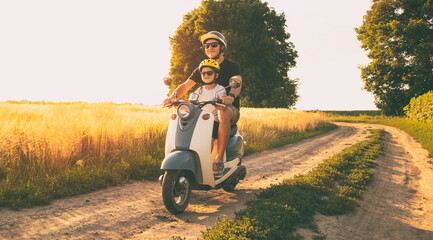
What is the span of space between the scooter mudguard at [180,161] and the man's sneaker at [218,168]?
0.50 metres

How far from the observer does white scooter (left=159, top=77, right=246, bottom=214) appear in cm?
384

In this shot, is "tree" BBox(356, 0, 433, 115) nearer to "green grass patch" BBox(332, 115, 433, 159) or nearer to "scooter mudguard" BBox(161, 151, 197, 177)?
"green grass patch" BBox(332, 115, 433, 159)

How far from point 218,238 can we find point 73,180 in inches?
123

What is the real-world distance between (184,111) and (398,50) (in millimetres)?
31737

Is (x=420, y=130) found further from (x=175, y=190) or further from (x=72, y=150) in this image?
(x=72, y=150)

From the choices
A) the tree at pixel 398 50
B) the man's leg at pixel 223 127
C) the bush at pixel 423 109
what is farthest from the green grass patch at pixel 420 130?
the man's leg at pixel 223 127

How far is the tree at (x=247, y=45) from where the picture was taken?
30734 mm

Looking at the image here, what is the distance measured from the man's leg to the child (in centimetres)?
14

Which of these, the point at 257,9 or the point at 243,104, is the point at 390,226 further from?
the point at 257,9

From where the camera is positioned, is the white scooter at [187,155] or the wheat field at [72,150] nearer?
the white scooter at [187,155]

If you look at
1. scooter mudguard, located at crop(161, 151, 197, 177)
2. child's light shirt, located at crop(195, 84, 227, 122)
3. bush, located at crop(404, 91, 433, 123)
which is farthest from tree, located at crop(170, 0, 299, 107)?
scooter mudguard, located at crop(161, 151, 197, 177)

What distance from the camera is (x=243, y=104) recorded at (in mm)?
31156

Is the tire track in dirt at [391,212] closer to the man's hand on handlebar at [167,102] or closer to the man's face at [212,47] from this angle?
the man's hand on handlebar at [167,102]

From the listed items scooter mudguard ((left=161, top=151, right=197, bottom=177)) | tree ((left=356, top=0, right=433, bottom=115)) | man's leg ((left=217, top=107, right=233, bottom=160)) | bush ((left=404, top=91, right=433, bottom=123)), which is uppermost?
tree ((left=356, top=0, right=433, bottom=115))
